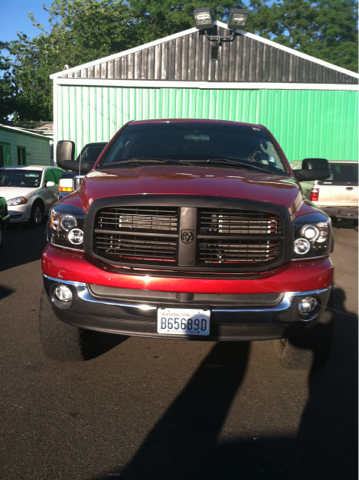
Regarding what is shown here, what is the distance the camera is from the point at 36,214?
12086 mm

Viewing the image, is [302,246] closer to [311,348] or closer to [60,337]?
[311,348]

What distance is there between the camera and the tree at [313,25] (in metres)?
47.3

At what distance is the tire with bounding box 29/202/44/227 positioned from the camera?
11.9 metres

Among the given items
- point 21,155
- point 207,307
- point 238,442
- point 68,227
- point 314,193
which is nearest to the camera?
point 238,442

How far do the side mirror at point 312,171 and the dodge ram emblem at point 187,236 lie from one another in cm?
193

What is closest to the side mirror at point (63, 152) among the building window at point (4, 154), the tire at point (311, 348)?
the tire at point (311, 348)

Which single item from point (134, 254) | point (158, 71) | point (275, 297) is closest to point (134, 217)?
point (134, 254)

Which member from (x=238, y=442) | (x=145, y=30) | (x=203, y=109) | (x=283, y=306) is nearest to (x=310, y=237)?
(x=283, y=306)

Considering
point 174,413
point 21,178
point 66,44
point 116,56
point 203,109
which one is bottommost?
point 174,413

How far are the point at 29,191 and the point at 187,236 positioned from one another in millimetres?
9926

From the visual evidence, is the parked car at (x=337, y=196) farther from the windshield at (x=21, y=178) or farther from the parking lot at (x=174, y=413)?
the parking lot at (x=174, y=413)

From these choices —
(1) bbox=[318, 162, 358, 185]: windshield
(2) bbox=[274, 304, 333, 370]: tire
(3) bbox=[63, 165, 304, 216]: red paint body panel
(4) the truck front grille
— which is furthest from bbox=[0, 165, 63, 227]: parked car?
(2) bbox=[274, 304, 333, 370]: tire

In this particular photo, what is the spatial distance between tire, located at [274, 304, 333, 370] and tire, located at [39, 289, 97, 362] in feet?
4.96

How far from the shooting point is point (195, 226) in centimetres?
295
